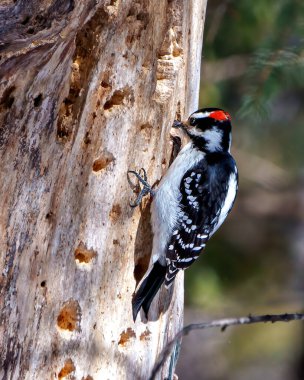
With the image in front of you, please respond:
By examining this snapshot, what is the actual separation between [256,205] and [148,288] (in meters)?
5.45

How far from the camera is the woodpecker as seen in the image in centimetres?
388

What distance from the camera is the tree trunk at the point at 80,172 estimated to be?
3492mm

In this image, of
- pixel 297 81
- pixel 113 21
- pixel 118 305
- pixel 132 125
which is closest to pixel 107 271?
pixel 118 305

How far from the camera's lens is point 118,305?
366 centimetres

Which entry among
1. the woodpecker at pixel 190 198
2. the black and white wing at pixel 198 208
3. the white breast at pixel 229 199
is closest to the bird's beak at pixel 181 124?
the woodpecker at pixel 190 198

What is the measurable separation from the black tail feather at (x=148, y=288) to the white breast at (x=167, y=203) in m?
0.06

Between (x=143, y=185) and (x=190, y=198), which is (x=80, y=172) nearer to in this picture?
(x=143, y=185)

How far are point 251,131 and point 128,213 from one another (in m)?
3.87

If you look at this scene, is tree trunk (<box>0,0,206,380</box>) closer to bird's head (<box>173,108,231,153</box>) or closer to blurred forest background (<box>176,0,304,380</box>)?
bird's head (<box>173,108,231,153</box>)

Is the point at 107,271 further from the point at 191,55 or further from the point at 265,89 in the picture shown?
the point at 265,89

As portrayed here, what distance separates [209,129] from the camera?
4363 mm

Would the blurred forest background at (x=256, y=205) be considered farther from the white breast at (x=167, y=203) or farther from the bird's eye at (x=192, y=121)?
the white breast at (x=167, y=203)

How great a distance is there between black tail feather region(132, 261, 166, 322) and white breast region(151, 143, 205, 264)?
6 centimetres

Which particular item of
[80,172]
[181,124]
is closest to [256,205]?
[181,124]
